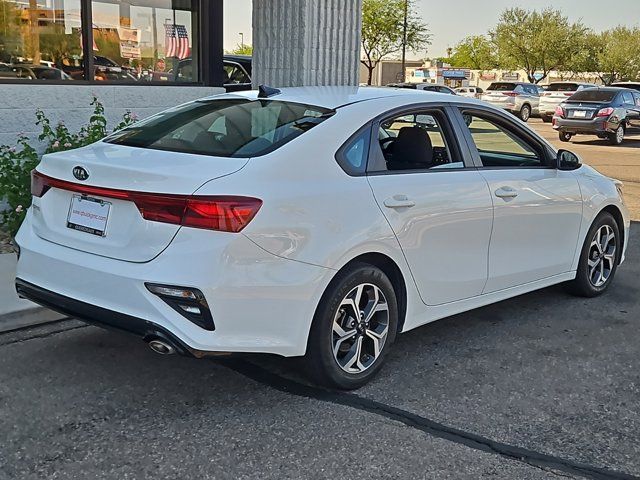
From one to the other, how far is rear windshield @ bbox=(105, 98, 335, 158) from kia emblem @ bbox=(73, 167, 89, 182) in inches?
16.8

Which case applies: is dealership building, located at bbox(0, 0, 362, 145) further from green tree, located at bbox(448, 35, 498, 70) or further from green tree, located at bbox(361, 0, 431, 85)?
green tree, located at bbox(448, 35, 498, 70)

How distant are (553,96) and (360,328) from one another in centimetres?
2866

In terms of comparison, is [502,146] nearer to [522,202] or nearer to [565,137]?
[522,202]

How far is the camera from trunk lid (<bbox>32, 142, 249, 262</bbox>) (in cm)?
348

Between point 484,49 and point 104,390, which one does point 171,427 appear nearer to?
point 104,390

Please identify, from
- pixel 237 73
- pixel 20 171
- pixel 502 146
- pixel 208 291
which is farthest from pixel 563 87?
pixel 208 291

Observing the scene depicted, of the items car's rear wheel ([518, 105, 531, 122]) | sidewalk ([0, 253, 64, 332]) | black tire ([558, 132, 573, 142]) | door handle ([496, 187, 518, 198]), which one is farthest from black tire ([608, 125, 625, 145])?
sidewalk ([0, 253, 64, 332])

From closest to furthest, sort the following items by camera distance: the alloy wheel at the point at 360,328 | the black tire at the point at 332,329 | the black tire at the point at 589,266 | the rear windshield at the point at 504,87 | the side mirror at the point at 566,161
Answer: the black tire at the point at 332,329, the alloy wheel at the point at 360,328, the side mirror at the point at 566,161, the black tire at the point at 589,266, the rear windshield at the point at 504,87

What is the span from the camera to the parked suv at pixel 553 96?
30188mm

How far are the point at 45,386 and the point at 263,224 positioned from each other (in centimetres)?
160

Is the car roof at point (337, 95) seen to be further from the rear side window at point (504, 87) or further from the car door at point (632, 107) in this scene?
the rear side window at point (504, 87)

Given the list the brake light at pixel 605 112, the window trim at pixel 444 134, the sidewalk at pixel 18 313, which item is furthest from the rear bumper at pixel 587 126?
the sidewalk at pixel 18 313

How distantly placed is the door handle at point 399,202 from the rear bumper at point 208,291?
58 centimetres

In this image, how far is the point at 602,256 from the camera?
606cm
